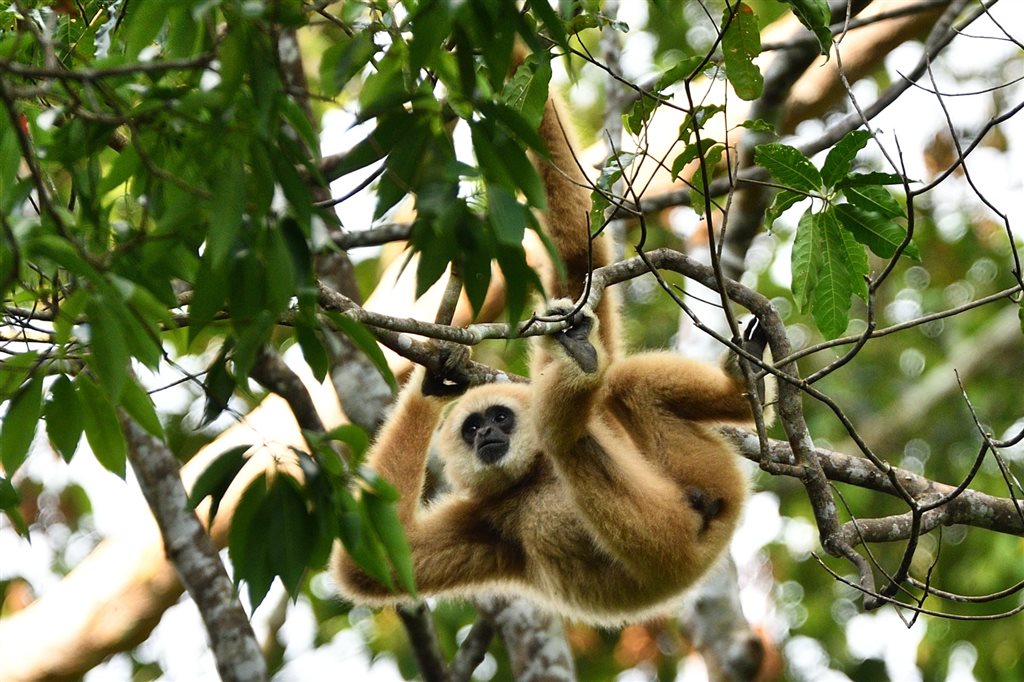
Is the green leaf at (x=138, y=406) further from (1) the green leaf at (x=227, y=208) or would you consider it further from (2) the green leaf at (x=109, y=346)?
(1) the green leaf at (x=227, y=208)

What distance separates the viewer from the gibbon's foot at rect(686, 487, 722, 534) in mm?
4762

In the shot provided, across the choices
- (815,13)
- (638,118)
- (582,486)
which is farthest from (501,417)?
(815,13)

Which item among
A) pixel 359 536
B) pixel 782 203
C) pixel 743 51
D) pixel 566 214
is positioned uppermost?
pixel 566 214

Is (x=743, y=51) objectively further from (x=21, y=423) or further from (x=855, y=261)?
(x=21, y=423)

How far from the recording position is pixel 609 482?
4320 mm

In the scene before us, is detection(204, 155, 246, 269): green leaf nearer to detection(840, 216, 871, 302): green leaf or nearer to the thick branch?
detection(840, 216, 871, 302): green leaf

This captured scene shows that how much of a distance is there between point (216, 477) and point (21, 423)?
451 mm

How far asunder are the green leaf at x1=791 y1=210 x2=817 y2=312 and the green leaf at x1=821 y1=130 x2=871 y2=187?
16cm

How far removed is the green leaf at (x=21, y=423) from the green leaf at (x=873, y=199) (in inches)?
105

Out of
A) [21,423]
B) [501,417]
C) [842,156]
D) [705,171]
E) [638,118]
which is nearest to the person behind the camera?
[21,423]

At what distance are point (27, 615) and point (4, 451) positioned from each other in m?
5.36

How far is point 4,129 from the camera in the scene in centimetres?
256

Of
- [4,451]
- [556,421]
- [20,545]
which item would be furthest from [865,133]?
[20,545]

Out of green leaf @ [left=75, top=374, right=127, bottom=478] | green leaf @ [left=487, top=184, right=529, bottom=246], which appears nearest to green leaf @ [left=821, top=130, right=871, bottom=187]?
green leaf @ [left=487, top=184, right=529, bottom=246]
